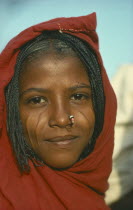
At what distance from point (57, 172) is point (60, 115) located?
16.6 inches

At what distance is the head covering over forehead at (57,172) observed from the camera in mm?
1950

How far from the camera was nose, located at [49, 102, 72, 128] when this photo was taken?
1.88 meters

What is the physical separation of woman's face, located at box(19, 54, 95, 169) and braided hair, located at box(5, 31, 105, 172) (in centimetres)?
4

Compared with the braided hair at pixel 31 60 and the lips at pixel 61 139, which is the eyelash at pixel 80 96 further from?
the lips at pixel 61 139

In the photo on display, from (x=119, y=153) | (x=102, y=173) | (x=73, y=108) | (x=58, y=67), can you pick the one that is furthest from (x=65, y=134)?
(x=119, y=153)

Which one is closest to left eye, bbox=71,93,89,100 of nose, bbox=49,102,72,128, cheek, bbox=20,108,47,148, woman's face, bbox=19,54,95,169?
woman's face, bbox=19,54,95,169

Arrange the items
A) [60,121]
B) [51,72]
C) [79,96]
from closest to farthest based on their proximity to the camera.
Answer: [60,121] < [51,72] < [79,96]

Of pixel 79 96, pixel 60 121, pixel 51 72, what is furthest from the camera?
pixel 79 96

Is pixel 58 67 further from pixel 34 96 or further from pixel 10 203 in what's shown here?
pixel 10 203

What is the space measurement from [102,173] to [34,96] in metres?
0.73

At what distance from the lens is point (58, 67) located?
2.00 meters

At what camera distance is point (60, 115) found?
6.19 feet

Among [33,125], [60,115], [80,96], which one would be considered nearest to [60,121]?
[60,115]

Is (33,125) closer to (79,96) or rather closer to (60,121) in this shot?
(60,121)
